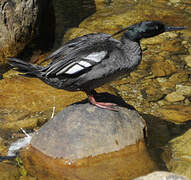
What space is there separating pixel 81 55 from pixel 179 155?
1.72 meters

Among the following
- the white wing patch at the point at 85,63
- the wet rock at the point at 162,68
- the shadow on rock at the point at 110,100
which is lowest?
the wet rock at the point at 162,68

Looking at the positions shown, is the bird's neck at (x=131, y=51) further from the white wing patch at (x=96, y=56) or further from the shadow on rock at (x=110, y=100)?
the shadow on rock at (x=110, y=100)

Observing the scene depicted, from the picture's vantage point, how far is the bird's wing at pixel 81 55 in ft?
13.5

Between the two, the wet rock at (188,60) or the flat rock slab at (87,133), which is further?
the wet rock at (188,60)

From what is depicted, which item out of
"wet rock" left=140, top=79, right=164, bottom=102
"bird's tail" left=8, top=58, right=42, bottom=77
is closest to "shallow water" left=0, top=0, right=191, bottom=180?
"wet rock" left=140, top=79, right=164, bottom=102

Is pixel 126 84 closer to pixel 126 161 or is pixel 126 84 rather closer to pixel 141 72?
pixel 141 72

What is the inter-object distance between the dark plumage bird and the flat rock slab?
0.19m

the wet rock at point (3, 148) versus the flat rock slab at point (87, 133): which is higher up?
the flat rock slab at point (87, 133)

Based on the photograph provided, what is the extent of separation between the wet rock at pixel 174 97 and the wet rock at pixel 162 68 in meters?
0.65

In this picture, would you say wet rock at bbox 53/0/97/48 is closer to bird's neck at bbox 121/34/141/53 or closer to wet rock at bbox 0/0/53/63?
wet rock at bbox 0/0/53/63

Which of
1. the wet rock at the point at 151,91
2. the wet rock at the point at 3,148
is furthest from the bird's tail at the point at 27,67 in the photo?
the wet rock at the point at 151,91

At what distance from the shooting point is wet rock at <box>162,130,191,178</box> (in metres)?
4.15

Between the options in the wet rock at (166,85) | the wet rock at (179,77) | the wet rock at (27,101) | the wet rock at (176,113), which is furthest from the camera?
the wet rock at (179,77)

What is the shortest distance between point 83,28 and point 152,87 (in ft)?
9.13
